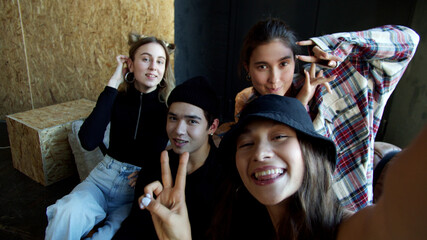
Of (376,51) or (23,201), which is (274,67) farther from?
(23,201)

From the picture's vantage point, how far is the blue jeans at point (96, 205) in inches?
62.0

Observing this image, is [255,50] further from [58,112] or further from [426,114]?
[58,112]

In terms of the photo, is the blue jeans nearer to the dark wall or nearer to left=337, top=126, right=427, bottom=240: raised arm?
left=337, top=126, right=427, bottom=240: raised arm

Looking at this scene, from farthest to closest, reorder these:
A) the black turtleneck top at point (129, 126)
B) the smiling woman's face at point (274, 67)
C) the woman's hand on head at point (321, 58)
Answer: the black turtleneck top at point (129, 126) < the smiling woman's face at point (274, 67) < the woman's hand on head at point (321, 58)

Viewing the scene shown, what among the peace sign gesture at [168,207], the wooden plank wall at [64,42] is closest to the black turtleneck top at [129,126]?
the peace sign gesture at [168,207]

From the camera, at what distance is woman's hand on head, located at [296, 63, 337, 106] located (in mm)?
1377

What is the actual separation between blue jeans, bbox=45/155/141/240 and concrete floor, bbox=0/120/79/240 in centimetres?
93

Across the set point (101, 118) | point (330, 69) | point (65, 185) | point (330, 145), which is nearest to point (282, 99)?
point (330, 145)

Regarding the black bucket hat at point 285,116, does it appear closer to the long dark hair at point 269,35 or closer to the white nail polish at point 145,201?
the white nail polish at point 145,201

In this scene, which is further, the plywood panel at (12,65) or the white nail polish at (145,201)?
the plywood panel at (12,65)

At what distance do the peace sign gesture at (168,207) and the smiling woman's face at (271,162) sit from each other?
0.30 meters

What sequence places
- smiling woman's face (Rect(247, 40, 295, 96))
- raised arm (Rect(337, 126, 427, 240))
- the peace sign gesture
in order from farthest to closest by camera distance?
1. smiling woman's face (Rect(247, 40, 295, 96))
2. the peace sign gesture
3. raised arm (Rect(337, 126, 427, 240))

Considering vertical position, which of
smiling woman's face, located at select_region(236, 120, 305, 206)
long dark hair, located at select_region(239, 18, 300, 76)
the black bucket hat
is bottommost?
smiling woman's face, located at select_region(236, 120, 305, 206)

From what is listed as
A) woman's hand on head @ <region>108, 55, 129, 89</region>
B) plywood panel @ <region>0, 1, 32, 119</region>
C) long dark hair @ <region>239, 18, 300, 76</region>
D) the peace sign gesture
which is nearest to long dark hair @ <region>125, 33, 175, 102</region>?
woman's hand on head @ <region>108, 55, 129, 89</region>
